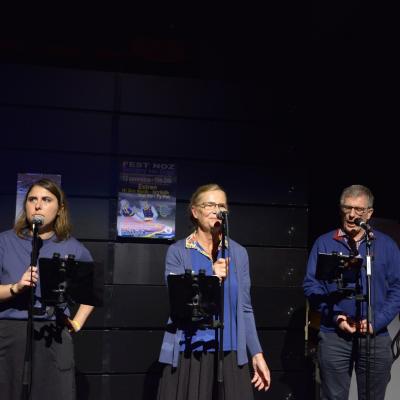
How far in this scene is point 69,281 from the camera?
3094 mm

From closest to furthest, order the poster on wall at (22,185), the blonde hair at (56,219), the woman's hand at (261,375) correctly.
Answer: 1. the woman's hand at (261,375)
2. the blonde hair at (56,219)
3. the poster on wall at (22,185)

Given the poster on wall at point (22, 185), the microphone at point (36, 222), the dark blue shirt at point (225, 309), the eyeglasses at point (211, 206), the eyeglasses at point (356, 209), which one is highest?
the poster on wall at point (22, 185)

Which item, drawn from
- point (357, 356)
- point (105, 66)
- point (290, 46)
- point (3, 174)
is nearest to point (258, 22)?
point (290, 46)

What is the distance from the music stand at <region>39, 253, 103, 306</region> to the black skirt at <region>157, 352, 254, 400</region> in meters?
0.53

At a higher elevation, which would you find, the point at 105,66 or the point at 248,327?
the point at 105,66

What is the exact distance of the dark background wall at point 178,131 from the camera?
15.8 ft

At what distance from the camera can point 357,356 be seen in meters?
3.88

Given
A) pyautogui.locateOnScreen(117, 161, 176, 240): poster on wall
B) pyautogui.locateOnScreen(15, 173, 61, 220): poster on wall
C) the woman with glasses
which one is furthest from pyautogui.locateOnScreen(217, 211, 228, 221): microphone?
pyautogui.locateOnScreen(15, 173, 61, 220): poster on wall

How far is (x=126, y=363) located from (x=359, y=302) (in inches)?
78.4

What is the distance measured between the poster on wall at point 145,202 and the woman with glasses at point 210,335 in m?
1.52

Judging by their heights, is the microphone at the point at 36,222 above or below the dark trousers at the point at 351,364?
above

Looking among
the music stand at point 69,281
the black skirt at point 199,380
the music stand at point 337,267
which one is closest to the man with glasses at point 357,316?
the music stand at point 337,267

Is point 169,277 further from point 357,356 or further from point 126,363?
point 126,363

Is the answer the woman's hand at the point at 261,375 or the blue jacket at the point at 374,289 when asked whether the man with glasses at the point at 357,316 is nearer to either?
the blue jacket at the point at 374,289
